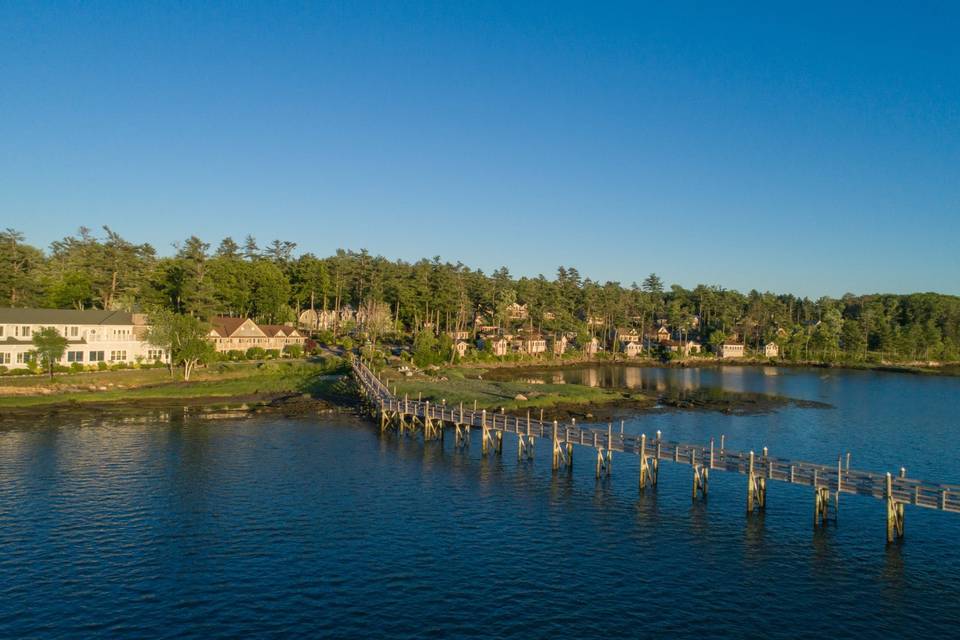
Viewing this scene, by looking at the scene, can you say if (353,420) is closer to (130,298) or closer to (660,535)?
(660,535)

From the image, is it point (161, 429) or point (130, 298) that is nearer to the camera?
point (161, 429)

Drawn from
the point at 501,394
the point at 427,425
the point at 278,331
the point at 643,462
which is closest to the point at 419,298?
the point at 278,331

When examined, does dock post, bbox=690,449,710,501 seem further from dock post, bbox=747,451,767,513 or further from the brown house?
the brown house

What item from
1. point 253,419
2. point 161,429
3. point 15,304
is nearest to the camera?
point 161,429

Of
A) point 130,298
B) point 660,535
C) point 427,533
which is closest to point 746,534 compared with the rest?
point 660,535

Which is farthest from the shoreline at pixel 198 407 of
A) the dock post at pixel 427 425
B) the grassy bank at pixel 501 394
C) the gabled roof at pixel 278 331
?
the gabled roof at pixel 278 331

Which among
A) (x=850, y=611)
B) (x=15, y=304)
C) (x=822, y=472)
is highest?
(x=15, y=304)

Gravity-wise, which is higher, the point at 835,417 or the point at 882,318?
the point at 882,318

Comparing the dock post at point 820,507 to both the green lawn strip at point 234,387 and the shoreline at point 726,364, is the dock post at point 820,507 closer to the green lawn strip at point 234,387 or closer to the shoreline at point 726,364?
the green lawn strip at point 234,387

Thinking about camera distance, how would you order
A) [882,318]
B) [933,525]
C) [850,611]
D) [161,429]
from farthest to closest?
[882,318] → [161,429] → [933,525] → [850,611]
